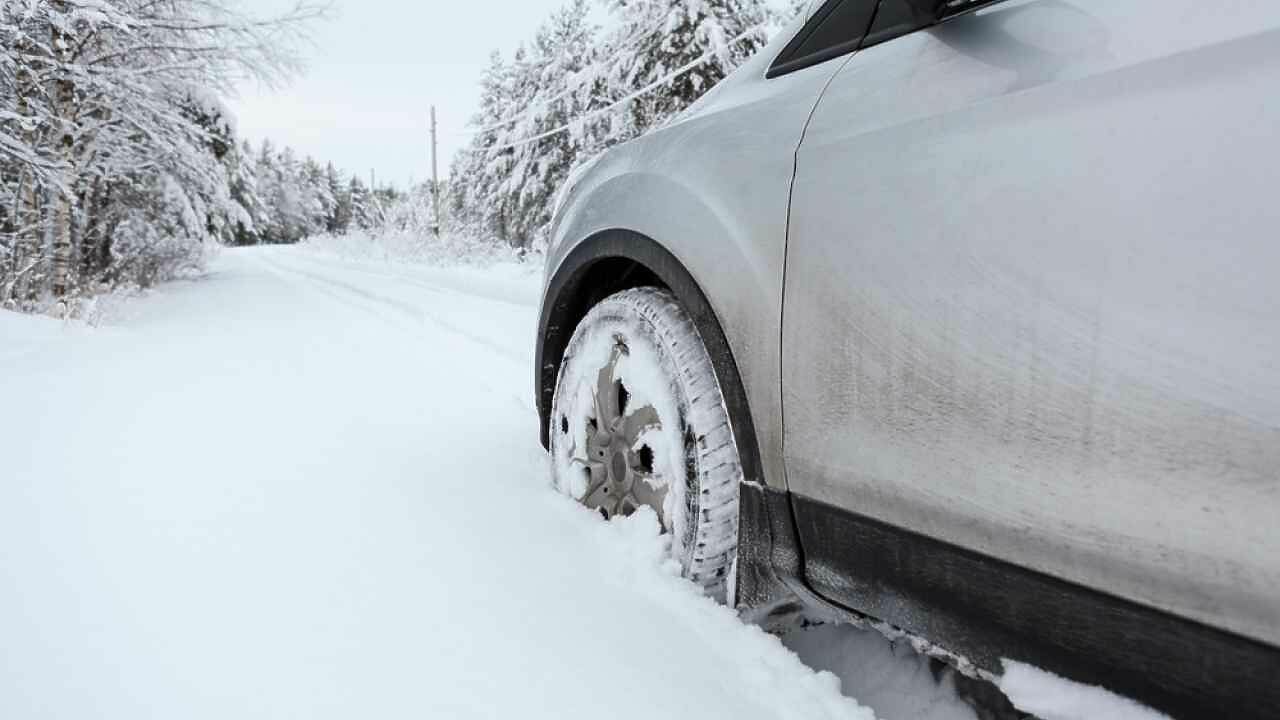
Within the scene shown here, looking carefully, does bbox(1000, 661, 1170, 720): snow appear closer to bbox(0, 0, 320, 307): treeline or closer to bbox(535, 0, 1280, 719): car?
bbox(535, 0, 1280, 719): car

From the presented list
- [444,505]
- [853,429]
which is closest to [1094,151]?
[853,429]

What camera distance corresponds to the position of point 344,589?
1612mm

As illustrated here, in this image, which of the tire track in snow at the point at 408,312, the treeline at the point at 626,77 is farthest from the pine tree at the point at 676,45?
the tire track in snow at the point at 408,312

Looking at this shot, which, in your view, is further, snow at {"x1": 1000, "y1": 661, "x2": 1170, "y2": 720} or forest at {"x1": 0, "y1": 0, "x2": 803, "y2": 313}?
forest at {"x1": 0, "y1": 0, "x2": 803, "y2": 313}

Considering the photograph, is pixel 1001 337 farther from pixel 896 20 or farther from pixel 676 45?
pixel 676 45

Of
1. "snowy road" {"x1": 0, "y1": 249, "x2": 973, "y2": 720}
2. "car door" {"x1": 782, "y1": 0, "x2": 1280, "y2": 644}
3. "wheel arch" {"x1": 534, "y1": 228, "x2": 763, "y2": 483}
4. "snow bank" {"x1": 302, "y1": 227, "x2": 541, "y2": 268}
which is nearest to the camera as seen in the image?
"car door" {"x1": 782, "y1": 0, "x2": 1280, "y2": 644}

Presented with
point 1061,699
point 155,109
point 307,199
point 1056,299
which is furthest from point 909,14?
point 307,199

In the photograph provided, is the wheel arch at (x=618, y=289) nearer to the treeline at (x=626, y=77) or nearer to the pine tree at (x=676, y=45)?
the treeline at (x=626, y=77)

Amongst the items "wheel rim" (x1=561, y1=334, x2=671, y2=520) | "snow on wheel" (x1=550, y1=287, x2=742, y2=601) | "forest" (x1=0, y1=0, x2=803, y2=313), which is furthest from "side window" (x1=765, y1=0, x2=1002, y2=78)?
"forest" (x1=0, y1=0, x2=803, y2=313)

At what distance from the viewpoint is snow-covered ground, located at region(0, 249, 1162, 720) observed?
1.27 m

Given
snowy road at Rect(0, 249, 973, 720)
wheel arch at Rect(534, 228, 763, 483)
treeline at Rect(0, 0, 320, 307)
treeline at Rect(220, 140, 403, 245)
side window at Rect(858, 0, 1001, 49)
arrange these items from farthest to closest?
treeline at Rect(220, 140, 403, 245) < treeline at Rect(0, 0, 320, 307) < wheel arch at Rect(534, 228, 763, 483) < snowy road at Rect(0, 249, 973, 720) < side window at Rect(858, 0, 1001, 49)

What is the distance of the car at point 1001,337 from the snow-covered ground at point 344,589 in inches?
8.7

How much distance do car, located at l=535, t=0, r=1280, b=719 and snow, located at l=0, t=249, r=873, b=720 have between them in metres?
0.24

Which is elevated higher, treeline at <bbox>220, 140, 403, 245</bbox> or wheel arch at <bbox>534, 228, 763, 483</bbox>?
treeline at <bbox>220, 140, 403, 245</bbox>
